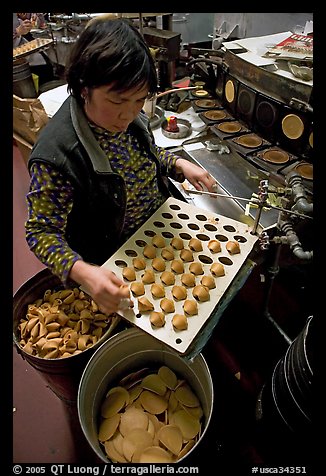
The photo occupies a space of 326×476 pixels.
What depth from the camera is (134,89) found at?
1024mm

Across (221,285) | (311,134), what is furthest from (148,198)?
(311,134)

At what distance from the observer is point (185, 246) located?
1329 mm

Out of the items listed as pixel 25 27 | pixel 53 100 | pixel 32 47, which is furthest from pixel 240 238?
pixel 25 27

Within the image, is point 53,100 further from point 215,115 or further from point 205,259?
point 205,259

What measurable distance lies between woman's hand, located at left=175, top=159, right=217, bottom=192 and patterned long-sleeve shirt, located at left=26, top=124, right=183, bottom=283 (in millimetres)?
180

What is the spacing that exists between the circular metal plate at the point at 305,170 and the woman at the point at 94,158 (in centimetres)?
70

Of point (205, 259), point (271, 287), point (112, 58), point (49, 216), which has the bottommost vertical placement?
point (271, 287)

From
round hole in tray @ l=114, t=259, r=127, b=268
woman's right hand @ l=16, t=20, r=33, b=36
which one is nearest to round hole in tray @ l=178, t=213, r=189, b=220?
round hole in tray @ l=114, t=259, r=127, b=268

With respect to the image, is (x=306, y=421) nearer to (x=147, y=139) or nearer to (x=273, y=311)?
(x=273, y=311)

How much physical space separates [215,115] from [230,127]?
17 cm

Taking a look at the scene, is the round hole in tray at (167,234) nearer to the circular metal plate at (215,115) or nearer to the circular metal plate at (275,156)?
the circular metal plate at (275,156)

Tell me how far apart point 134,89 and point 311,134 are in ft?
2.98

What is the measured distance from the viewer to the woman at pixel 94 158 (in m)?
1.01

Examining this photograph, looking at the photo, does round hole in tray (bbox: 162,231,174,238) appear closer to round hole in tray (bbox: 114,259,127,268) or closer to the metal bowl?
round hole in tray (bbox: 114,259,127,268)
